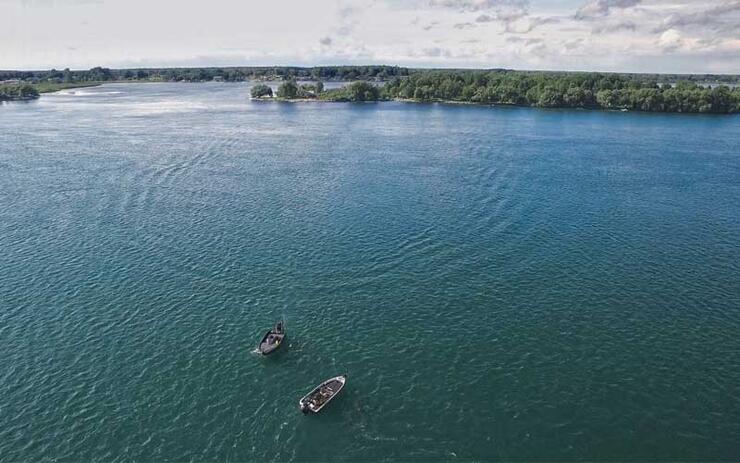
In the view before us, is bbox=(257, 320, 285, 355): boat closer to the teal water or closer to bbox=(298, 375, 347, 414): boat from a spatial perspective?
the teal water

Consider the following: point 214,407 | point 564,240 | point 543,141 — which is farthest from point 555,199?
point 214,407

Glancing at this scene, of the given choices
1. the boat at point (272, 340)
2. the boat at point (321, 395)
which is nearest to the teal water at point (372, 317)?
Result: the boat at point (321, 395)

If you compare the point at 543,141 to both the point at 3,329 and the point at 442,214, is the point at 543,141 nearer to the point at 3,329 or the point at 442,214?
the point at 442,214

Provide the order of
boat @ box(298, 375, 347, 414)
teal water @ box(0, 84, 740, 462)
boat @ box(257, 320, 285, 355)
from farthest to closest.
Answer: boat @ box(257, 320, 285, 355) → boat @ box(298, 375, 347, 414) → teal water @ box(0, 84, 740, 462)

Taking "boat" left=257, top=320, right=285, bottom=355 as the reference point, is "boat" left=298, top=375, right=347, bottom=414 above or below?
below

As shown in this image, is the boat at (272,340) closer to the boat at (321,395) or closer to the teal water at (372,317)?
the teal water at (372,317)

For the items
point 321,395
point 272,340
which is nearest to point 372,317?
point 272,340

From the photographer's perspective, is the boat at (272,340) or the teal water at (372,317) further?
the boat at (272,340)

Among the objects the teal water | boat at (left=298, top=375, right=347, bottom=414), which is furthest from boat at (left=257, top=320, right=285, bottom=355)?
boat at (left=298, top=375, right=347, bottom=414)
